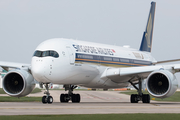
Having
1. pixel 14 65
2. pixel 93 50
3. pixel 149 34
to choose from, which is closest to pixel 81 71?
pixel 93 50

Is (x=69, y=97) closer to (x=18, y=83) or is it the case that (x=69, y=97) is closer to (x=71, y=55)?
(x=18, y=83)

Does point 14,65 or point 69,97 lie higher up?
point 14,65

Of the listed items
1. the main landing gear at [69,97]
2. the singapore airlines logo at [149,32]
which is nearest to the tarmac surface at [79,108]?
the main landing gear at [69,97]

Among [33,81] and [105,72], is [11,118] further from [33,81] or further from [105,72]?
[105,72]

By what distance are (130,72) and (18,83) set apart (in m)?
7.86

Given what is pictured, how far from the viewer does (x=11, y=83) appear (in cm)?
2322

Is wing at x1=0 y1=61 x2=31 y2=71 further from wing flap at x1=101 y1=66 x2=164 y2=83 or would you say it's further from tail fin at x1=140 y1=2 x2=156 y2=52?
tail fin at x1=140 y1=2 x2=156 y2=52

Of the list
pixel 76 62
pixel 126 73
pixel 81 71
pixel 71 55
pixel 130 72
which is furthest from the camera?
pixel 126 73

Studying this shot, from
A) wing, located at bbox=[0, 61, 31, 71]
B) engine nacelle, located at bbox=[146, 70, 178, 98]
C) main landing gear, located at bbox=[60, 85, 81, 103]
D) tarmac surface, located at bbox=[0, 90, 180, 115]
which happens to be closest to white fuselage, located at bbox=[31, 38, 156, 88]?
main landing gear, located at bbox=[60, 85, 81, 103]

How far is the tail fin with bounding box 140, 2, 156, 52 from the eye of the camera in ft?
110

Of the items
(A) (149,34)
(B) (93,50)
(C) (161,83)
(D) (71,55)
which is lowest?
(C) (161,83)

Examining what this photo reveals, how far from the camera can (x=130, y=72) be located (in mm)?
24062

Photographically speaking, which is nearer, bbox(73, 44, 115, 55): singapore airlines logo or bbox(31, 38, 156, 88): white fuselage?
bbox(31, 38, 156, 88): white fuselage

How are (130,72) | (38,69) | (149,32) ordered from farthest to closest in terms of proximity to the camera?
(149,32)
(130,72)
(38,69)
